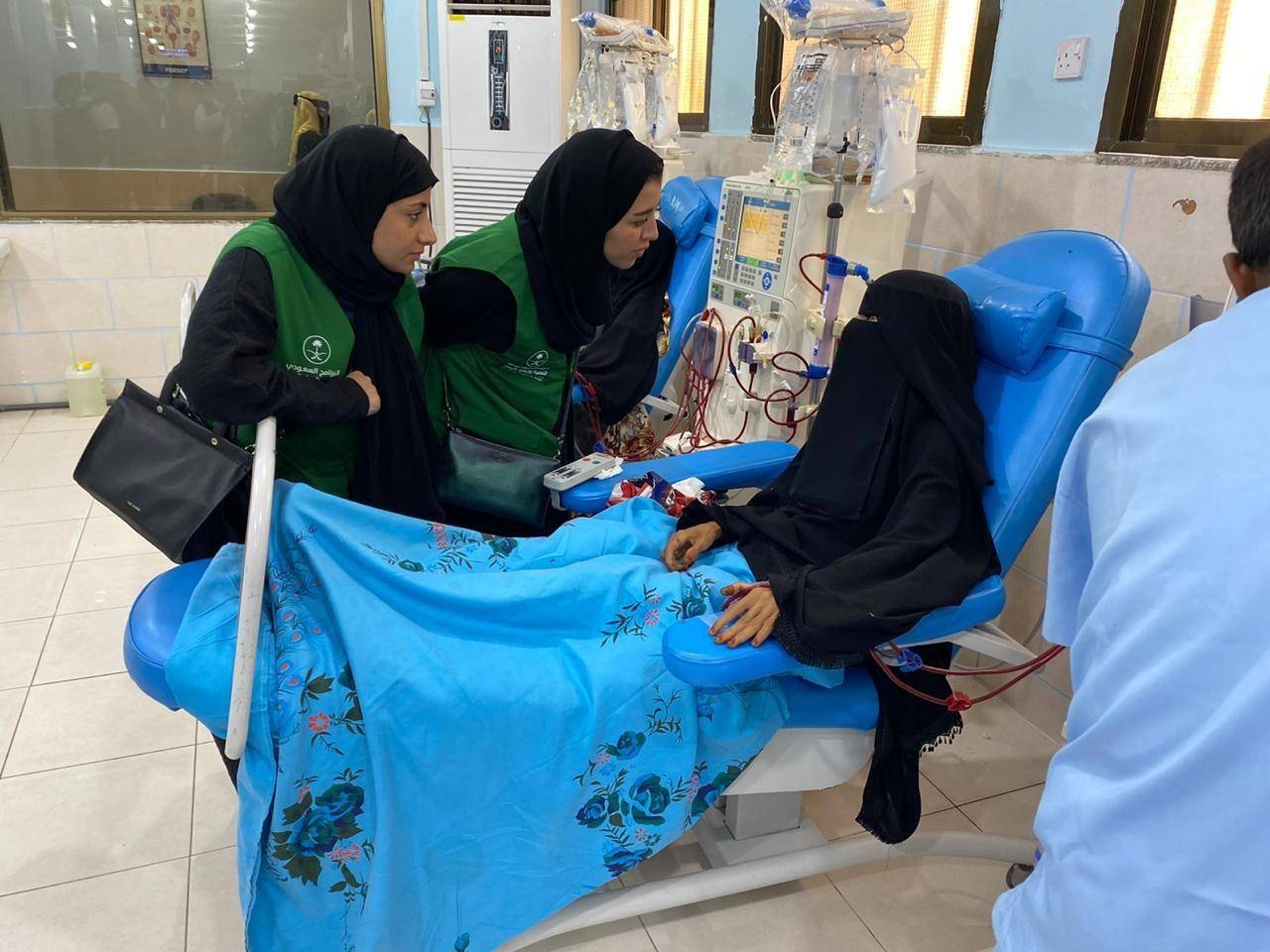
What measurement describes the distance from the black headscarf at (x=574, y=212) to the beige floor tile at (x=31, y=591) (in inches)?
69.9

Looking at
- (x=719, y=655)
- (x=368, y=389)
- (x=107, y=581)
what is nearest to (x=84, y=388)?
(x=107, y=581)

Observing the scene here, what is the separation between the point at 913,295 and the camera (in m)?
1.57

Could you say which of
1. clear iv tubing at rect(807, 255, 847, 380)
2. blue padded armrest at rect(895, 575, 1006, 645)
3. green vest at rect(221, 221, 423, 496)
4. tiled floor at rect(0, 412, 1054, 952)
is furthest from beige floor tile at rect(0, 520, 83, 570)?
blue padded armrest at rect(895, 575, 1006, 645)

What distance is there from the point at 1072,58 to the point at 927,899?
176cm

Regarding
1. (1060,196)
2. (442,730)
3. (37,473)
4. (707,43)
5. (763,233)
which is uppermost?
(707,43)

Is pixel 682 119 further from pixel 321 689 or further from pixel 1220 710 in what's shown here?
pixel 1220 710

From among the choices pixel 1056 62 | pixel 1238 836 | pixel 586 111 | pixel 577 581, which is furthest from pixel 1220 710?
pixel 586 111

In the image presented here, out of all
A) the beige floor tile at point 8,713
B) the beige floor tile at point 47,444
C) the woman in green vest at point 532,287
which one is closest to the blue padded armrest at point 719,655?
the woman in green vest at point 532,287

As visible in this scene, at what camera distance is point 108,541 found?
118 inches

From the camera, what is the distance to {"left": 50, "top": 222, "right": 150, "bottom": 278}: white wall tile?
3.99 metres

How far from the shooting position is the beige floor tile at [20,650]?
2.26 m

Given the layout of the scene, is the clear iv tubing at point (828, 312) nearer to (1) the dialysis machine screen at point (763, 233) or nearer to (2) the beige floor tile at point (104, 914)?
(1) the dialysis machine screen at point (763, 233)

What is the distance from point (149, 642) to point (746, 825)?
110cm

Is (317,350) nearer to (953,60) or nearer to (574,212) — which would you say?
(574,212)
